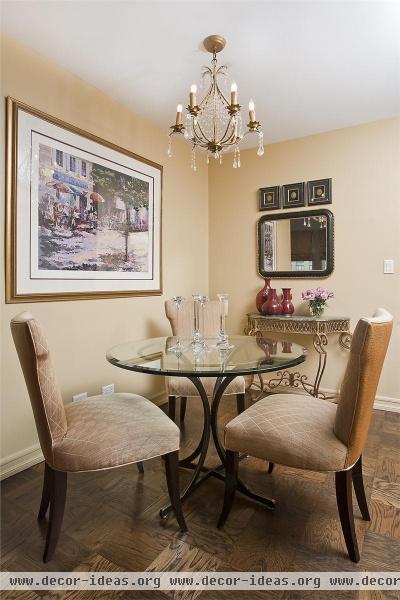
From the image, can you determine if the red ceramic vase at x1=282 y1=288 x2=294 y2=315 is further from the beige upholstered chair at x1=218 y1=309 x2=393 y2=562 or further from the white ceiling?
the beige upholstered chair at x1=218 y1=309 x2=393 y2=562

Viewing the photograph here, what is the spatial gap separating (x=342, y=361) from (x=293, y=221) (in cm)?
143

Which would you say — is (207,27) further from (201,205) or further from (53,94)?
(201,205)

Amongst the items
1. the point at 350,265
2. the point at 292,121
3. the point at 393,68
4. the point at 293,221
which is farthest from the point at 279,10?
Result: the point at 350,265

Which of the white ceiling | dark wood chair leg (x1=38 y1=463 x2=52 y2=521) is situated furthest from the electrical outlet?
the white ceiling

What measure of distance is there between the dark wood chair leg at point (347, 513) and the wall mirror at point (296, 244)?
2.24 m

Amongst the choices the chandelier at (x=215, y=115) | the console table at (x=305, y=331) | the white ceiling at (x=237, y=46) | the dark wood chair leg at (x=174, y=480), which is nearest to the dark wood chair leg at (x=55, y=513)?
the dark wood chair leg at (x=174, y=480)

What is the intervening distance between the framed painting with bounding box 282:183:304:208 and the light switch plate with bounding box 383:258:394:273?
942mm

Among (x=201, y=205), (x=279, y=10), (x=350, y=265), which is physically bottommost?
(x=350, y=265)

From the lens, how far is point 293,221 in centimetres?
344

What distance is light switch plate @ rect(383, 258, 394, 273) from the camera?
3002 millimetres

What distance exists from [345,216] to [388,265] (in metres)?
→ 0.59

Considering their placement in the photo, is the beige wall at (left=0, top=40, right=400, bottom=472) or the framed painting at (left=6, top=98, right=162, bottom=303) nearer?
the framed painting at (left=6, top=98, right=162, bottom=303)

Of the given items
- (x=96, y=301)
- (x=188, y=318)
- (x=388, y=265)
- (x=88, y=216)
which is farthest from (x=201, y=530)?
(x=388, y=265)

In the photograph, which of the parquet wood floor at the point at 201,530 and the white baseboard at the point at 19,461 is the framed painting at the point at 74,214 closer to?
the white baseboard at the point at 19,461
